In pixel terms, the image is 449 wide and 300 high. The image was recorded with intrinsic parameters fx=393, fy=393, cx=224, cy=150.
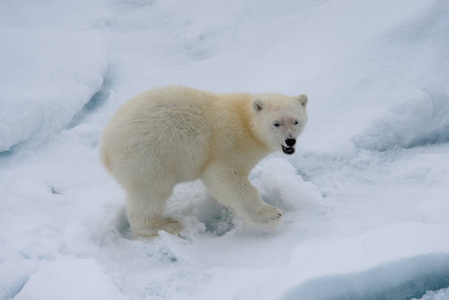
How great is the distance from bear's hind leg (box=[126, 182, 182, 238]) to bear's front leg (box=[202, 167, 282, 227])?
409mm

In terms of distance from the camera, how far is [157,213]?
3438 millimetres

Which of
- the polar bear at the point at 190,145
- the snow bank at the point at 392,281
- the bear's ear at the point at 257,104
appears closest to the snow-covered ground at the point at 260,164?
the snow bank at the point at 392,281

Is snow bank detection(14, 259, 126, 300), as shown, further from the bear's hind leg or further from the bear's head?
the bear's head

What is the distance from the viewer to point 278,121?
3.45 m

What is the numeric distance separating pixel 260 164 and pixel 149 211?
1.55 metres

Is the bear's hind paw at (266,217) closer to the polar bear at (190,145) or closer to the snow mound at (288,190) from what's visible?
the polar bear at (190,145)

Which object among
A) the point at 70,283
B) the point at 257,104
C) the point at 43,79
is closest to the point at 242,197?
the point at 257,104

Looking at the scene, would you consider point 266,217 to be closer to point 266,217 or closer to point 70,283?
point 266,217

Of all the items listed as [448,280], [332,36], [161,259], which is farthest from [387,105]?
[161,259]

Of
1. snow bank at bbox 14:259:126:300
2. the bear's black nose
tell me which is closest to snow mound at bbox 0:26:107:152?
snow bank at bbox 14:259:126:300

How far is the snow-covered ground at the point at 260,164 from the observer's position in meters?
2.60

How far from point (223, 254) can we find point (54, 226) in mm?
1478

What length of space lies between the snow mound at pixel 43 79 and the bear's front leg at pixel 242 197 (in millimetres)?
2457

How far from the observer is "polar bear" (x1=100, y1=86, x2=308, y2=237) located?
3.24 m
